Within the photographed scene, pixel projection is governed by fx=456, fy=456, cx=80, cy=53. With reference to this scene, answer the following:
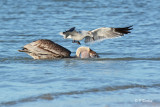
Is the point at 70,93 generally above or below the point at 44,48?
below

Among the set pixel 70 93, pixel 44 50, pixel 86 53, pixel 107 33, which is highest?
pixel 107 33

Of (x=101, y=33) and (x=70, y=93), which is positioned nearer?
(x=70, y=93)

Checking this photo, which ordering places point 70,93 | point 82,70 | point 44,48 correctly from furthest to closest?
1. point 44,48
2. point 82,70
3. point 70,93

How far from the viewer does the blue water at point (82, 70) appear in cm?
692

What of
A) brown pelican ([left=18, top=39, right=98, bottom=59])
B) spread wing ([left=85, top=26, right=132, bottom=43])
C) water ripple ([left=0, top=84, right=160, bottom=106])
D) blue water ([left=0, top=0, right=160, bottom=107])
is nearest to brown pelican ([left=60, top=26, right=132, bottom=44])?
spread wing ([left=85, top=26, right=132, bottom=43])

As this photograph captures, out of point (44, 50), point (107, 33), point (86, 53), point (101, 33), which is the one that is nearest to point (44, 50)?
point (44, 50)

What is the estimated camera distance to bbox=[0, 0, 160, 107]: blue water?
6.92m

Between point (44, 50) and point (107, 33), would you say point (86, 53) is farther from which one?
point (44, 50)

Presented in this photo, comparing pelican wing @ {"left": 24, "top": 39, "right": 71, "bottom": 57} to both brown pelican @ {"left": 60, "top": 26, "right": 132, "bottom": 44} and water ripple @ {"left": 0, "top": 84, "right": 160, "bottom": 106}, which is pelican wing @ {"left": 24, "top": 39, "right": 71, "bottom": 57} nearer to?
brown pelican @ {"left": 60, "top": 26, "right": 132, "bottom": 44}

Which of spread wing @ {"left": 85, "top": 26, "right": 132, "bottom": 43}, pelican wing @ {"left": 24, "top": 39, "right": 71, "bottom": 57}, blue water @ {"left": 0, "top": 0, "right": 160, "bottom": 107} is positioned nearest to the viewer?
blue water @ {"left": 0, "top": 0, "right": 160, "bottom": 107}

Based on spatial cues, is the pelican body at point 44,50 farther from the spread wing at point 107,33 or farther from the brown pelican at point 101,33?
the spread wing at point 107,33

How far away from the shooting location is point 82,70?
9164 mm

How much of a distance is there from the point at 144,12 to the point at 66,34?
1305 centimetres

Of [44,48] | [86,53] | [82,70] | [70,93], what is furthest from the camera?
[86,53]
